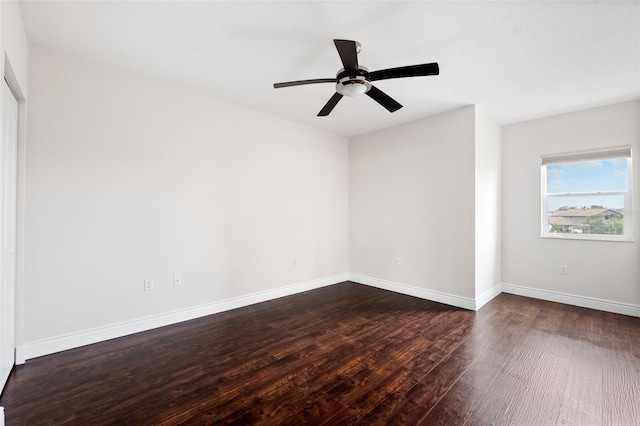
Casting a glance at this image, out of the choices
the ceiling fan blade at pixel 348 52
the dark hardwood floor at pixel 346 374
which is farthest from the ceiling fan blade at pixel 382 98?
the dark hardwood floor at pixel 346 374

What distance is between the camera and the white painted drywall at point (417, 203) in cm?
358

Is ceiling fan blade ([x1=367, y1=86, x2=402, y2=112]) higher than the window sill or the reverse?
higher

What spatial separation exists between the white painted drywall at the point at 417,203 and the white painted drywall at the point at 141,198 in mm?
1335

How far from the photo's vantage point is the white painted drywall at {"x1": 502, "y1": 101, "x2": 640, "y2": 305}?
3.34 m

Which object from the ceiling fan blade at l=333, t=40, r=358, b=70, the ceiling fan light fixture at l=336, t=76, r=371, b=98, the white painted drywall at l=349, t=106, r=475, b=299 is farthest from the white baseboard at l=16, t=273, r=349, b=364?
the ceiling fan blade at l=333, t=40, r=358, b=70

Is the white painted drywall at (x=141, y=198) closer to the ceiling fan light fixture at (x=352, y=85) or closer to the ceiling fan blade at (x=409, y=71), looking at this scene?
the ceiling fan light fixture at (x=352, y=85)

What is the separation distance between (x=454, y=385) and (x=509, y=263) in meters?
3.06

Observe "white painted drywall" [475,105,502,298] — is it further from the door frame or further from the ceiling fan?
the door frame

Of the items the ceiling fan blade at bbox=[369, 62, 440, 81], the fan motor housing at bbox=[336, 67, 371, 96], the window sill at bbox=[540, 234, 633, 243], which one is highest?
the fan motor housing at bbox=[336, 67, 371, 96]

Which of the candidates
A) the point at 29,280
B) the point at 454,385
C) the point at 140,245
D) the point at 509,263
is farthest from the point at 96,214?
the point at 509,263

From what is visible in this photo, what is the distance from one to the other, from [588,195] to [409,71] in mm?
3552

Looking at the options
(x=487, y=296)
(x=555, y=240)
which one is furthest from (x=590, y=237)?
(x=487, y=296)

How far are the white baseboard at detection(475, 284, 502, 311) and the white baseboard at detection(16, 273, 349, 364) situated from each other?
8.39ft

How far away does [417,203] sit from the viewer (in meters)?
4.07
